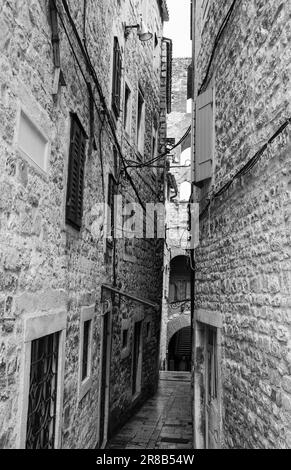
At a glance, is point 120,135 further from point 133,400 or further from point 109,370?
point 133,400

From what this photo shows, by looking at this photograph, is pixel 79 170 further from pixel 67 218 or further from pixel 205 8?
pixel 205 8

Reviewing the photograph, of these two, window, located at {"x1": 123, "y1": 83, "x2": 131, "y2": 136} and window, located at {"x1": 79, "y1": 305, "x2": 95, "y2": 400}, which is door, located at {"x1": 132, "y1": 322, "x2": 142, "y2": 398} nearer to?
window, located at {"x1": 79, "y1": 305, "x2": 95, "y2": 400}

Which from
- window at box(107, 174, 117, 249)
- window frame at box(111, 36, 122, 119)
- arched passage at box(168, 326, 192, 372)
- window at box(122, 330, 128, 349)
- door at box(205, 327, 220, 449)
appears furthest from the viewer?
arched passage at box(168, 326, 192, 372)

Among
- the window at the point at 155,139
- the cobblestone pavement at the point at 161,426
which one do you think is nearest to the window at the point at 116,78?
the window at the point at 155,139

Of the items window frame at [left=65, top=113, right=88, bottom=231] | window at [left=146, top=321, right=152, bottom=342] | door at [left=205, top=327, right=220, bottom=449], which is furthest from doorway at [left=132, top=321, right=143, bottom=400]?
window frame at [left=65, top=113, right=88, bottom=231]

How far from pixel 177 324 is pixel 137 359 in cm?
1004

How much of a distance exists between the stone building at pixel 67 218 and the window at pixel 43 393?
2 centimetres

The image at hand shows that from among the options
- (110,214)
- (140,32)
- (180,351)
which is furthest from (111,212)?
(180,351)

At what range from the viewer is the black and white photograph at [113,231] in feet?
10.6

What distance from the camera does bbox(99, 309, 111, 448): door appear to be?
23.5 ft

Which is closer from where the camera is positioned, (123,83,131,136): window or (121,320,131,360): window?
(121,320,131,360): window

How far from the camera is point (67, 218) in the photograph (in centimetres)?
456

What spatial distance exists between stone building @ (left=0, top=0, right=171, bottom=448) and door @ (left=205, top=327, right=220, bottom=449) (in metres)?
1.61
